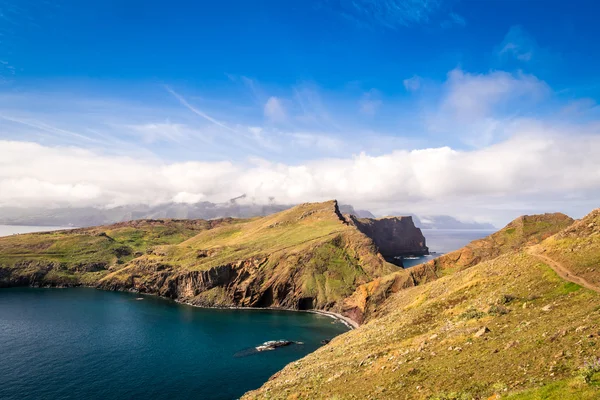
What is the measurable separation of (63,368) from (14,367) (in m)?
13.0

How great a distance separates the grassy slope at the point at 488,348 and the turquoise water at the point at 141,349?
141 feet

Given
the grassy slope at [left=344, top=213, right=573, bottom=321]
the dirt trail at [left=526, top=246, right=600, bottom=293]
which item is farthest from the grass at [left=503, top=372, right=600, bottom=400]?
the grassy slope at [left=344, top=213, right=573, bottom=321]

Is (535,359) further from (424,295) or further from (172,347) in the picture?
(172,347)

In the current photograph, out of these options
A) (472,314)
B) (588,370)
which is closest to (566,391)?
(588,370)

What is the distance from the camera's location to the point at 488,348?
3403cm

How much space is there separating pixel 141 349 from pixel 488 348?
10780 cm

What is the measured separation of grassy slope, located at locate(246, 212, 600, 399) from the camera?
83.4ft

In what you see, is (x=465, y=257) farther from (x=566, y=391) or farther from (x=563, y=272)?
(x=566, y=391)

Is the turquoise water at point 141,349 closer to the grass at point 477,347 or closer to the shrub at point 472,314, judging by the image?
the grass at point 477,347

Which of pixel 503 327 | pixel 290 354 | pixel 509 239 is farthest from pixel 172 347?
Answer: pixel 509 239

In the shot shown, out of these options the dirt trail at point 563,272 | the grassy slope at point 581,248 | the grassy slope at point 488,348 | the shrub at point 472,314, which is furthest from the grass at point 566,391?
the grassy slope at point 581,248

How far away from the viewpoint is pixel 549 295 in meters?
44.0

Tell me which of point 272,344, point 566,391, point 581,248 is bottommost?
point 272,344

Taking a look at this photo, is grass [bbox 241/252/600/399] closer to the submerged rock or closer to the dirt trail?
the dirt trail
